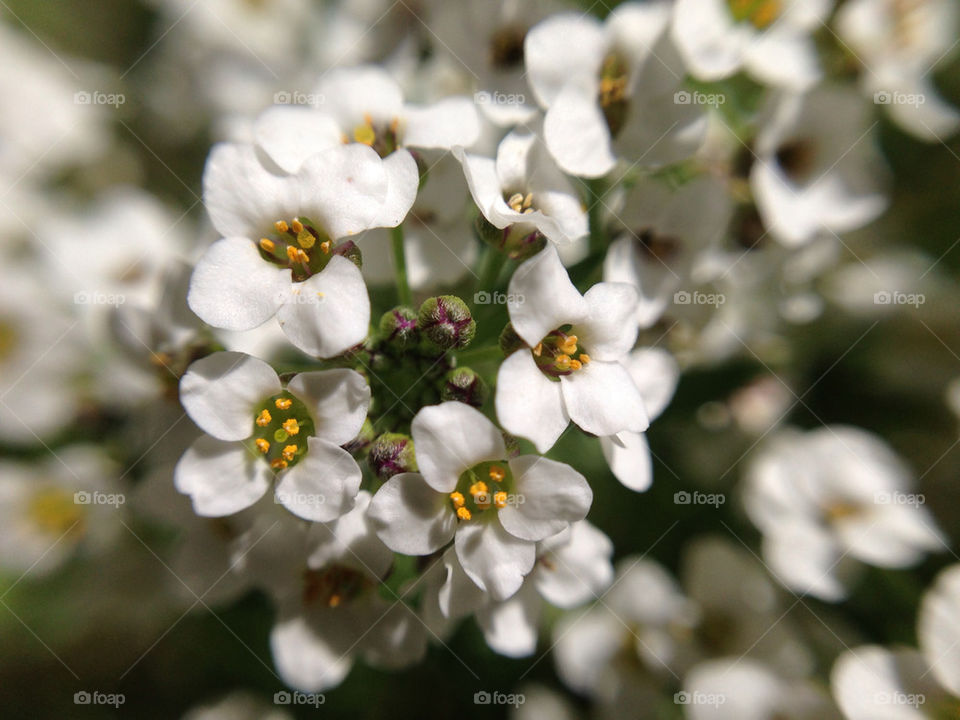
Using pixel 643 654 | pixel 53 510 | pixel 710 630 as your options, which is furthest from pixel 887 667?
pixel 53 510

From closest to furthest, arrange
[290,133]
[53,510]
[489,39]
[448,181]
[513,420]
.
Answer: [513,420], [290,133], [448,181], [489,39], [53,510]

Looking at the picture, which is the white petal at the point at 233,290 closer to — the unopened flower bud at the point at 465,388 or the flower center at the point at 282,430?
the flower center at the point at 282,430

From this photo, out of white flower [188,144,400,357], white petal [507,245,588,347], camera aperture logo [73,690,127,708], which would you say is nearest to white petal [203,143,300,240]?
white flower [188,144,400,357]

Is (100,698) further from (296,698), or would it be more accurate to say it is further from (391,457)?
(391,457)

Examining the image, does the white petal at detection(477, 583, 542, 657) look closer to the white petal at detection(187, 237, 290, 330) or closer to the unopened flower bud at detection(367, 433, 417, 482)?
the unopened flower bud at detection(367, 433, 417, 482)

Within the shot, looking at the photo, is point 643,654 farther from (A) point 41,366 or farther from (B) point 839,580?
(A) point 41,366

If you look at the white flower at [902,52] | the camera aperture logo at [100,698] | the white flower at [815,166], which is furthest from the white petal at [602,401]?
the camera aperture logo at [100,698]
